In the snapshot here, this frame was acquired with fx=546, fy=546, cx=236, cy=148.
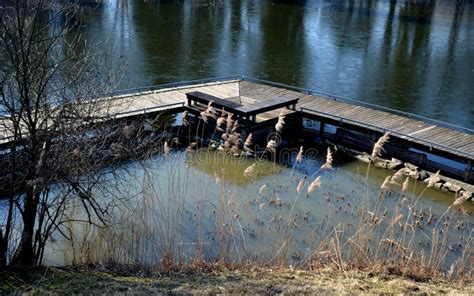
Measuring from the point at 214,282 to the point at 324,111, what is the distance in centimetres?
1120

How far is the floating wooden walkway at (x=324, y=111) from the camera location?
1484 centimetres

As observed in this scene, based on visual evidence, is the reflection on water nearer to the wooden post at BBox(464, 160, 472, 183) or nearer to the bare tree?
the wooden post at BBox(464, 160, 472, 183)

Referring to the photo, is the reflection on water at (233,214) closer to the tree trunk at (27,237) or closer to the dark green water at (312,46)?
the tree trunk at (27,237)

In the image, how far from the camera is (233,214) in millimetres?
9727

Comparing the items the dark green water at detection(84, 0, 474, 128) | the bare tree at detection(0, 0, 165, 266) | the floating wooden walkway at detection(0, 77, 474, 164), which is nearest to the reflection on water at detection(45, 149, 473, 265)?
the bare tree at detection(0, 0, 165, 266)

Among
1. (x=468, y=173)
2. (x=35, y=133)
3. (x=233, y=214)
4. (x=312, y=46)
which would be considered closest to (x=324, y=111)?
(x=468, y=173)

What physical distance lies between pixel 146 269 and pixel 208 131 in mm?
9943

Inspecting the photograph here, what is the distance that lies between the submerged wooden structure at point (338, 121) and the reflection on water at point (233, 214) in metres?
1.19

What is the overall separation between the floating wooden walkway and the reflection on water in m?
1.46

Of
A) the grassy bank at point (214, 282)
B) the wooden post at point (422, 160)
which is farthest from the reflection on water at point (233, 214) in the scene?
the wooden post at point (422, 160)

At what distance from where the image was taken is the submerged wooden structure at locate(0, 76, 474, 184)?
14.7m

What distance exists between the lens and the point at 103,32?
93.5ft

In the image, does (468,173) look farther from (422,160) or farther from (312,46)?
(312,46)

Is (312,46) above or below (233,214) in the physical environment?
above
